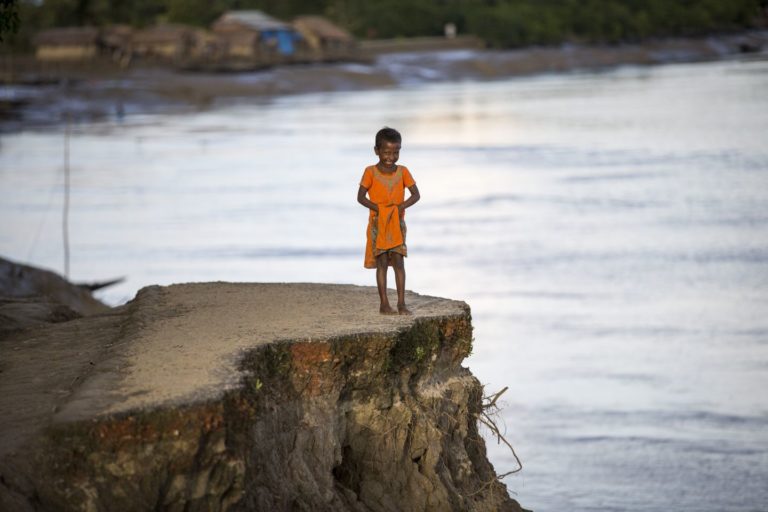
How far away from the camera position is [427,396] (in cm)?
785

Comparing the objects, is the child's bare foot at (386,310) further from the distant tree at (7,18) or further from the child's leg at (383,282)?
the distant tree at (7,18)

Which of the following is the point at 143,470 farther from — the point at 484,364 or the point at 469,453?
the point at 484,364

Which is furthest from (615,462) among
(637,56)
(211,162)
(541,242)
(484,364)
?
(637,56)

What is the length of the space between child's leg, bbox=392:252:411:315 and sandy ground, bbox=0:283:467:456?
0.35ft

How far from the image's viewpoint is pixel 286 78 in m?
70.1

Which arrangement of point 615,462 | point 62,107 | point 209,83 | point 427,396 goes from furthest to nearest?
point 209,83 → point 62,107 → point 615,462 → point 427,396

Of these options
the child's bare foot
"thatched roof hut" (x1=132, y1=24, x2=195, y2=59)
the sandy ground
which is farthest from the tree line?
the child's bare foot

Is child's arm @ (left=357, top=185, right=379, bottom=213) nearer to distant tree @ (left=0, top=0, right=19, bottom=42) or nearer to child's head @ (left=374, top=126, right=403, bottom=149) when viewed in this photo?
child's head @ (left=374, top=126, right=403, bottom=149)

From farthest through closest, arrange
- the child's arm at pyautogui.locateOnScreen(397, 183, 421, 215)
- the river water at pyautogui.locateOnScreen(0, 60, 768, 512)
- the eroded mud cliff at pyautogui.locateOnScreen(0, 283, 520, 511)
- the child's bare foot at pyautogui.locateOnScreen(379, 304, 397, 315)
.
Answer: the river water at pyautogui.locateOnScreen(0, 60, 768, 512) < the child's arm at pyautogui.locateOnScreen(397, 183, 421, 215) < the child's bare foot at pyautogui.locateOnScreen(379, 304, 397, 315) < the eroded mud cliff at pyautogui.locateOnScreen(0, 283, 520, 511)

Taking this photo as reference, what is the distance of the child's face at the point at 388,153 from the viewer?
8.16 metres

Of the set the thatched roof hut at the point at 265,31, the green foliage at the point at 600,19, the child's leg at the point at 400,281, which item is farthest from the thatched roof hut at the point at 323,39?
the child's leg at the point at 400,281

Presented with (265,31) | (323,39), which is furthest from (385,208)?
(323,39)

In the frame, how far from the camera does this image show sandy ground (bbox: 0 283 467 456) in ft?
21.3

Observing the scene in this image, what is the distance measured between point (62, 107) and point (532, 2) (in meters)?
53.0
